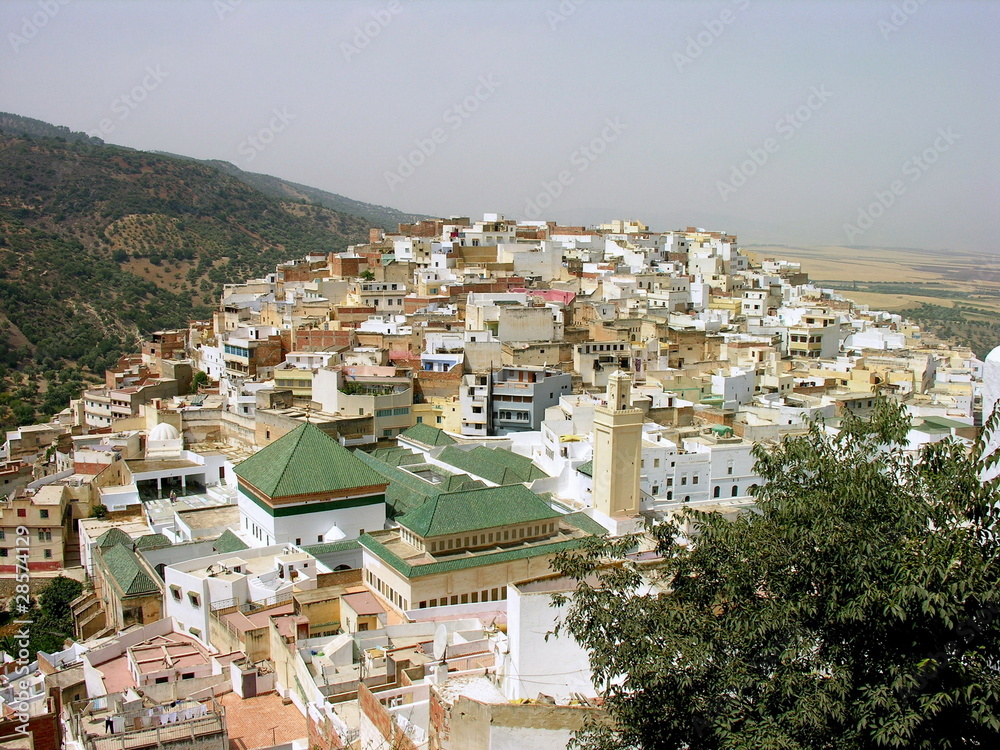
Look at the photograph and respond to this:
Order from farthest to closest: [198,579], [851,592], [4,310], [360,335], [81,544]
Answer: [4,310] < [360,335] < [81,544] < [198,579] < [851,592]

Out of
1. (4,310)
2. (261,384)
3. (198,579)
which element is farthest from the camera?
(4,310)

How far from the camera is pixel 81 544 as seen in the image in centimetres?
2134

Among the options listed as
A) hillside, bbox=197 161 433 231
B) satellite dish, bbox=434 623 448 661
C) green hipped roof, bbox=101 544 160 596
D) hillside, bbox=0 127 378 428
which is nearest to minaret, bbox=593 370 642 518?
satellite dish, bbox=434 623 448 661

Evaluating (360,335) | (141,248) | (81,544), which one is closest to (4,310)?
(141,248)

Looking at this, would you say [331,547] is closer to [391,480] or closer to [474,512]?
[474,512]

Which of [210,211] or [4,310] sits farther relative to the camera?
[210,211]

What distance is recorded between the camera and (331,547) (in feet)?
58.4

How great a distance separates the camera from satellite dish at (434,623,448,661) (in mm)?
13422

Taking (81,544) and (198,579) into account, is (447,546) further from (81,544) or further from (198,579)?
(81,544)

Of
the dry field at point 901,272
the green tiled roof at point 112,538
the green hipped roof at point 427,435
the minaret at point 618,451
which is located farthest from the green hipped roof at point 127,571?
the dry field at point 901,272

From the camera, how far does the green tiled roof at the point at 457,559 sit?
51.3ft

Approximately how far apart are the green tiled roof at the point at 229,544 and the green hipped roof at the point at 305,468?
1140 millimetres

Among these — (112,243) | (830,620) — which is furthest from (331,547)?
(112,243)

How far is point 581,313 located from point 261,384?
12088mm
